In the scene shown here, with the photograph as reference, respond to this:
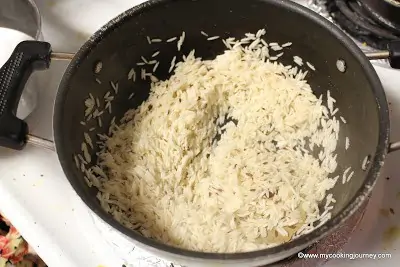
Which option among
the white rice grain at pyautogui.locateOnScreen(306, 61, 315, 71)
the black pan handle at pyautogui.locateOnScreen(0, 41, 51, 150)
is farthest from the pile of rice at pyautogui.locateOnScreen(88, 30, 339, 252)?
the black pan handle at pyautogui.locateOnScreen(0, 41, 51, 150)

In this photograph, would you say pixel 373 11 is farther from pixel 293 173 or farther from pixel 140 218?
pixel 140 218

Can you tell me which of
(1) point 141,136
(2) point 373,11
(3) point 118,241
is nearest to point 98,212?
(3) point 118,241

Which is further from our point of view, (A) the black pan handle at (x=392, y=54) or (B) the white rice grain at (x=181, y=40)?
(B) the white rice grain at (x=181, y=40)

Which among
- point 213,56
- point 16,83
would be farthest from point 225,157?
point 16,83

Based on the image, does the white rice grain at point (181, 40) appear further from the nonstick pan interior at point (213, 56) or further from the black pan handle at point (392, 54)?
the black pan handle at point (392, 54)

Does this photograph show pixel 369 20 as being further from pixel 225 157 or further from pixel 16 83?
pixel 16 83

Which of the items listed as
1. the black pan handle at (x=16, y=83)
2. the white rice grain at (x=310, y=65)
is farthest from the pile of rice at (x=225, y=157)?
the black pan handle at (x=16, y=83)
